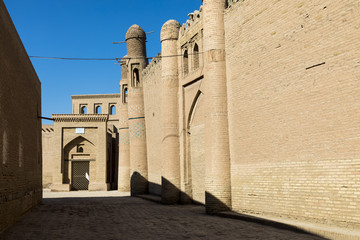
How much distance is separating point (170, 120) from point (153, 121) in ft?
15.7

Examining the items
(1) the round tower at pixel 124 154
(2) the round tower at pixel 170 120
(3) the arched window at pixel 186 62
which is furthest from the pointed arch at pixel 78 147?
(3) the arched window at pixel 186 62

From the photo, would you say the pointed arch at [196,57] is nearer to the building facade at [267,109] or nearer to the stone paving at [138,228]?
the building facade at [267,109]

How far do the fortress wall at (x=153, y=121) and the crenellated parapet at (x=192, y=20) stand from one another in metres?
3.48

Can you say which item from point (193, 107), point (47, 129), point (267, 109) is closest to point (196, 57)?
point (193, 107)

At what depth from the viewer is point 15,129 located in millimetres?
11367

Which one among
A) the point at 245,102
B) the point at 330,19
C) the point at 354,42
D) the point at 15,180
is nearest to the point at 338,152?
the point at 354,42

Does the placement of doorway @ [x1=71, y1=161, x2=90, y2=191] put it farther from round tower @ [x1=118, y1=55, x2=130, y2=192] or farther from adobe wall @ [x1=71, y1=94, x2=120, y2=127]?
adobe wall @ [x1=71, y1=94, x2=120, y2=127]

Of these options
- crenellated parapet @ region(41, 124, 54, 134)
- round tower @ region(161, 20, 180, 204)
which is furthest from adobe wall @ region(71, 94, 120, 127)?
round tower @ region(161, 20, 180, 204)

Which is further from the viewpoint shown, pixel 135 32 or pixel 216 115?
pixel 135 32

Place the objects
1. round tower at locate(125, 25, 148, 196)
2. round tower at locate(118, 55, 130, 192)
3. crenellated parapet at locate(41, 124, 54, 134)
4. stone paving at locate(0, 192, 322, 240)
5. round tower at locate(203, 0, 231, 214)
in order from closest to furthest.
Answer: stone paving at locate(0, 192, 322, 240)
round tower at locate(203, 0, 231, 214)
round tower at locate(125, 25, 148, 196)
round tower at locate(118, 55, 130, 192)
crenellated parapet at locate(41, 124, 54, 134)

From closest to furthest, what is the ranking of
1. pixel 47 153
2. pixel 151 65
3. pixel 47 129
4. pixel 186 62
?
pixel 186 62, pixel 151 65, pixel 47 153, pixel 47 129

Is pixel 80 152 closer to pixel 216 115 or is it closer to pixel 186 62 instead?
pixel 186 62

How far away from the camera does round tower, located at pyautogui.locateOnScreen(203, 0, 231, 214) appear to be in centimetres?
1222

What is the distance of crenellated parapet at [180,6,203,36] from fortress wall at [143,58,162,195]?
3.48 meters
